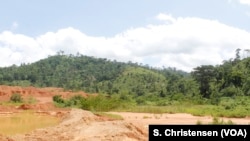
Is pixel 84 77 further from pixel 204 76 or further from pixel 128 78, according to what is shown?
pixel 204 76

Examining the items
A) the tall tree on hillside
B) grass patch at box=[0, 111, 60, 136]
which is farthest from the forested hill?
grass patch at box=[0, 111, 60, 136]

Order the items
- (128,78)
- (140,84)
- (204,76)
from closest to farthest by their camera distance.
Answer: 1. (204,76)
2. (140,84)
3. (128,78)

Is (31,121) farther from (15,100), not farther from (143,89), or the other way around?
(143,89)

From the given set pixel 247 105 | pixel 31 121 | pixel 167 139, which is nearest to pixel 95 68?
pixel 247 105

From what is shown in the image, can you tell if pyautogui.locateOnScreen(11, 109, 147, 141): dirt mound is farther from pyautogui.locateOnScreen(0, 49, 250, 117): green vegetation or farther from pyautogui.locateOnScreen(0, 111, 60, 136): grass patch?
pyautogui.locateOnScreen(0, 49, 250, 117): green vegetation

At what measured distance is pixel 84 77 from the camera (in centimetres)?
9069

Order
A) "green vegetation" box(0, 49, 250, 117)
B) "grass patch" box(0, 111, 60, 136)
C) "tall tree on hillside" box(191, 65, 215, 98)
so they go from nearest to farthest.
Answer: "grass patch" box(0, 111, 60, 136)
"green vegetation" box(0, 49, 250, 117)
"tall tree on hillside" box(191, 65, 215, 98)

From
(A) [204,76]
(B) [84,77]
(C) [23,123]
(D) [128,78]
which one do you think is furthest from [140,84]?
(C) [23,123]

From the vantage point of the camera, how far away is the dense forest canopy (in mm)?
55000

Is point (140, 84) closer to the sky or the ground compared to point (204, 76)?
closer to the ground

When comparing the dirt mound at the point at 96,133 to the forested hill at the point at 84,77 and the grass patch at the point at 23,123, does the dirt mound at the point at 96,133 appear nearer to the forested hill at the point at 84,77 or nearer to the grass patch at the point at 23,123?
the grass patch at the point at 23,123

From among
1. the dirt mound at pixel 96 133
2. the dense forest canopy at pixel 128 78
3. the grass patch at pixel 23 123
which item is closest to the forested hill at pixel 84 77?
the dense forest canopy at pixel 128 78

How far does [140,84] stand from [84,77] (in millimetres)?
17162

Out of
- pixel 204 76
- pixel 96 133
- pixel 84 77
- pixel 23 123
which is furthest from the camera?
pixel 84 77
